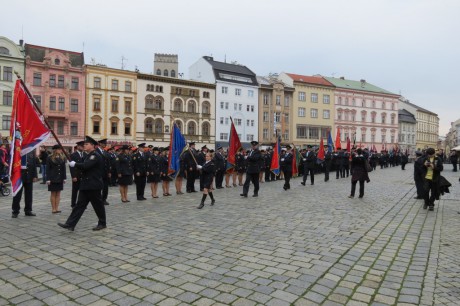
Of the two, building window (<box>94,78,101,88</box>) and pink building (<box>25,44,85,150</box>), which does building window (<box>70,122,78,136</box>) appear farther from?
building window (<box>94,78,101,88</box>)

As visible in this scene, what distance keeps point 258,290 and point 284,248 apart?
1.88 metres

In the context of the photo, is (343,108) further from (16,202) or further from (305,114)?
(16,202)

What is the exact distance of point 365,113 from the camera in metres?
77.0

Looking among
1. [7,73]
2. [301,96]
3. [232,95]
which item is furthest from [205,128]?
[7,73]

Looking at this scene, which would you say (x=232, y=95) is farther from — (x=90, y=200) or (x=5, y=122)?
(x=90, y=200)

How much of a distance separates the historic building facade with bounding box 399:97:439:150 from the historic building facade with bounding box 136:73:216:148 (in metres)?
64.1

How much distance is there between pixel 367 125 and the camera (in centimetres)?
7738

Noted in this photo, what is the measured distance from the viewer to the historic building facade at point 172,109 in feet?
171

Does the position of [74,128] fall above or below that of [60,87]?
below

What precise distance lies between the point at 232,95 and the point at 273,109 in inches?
346

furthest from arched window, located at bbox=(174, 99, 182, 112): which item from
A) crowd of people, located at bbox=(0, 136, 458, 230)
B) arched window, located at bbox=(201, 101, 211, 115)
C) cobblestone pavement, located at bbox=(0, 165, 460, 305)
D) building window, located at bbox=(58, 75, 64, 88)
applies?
cobblestone pavement, located at bbox=(0, 165, 460, 305)

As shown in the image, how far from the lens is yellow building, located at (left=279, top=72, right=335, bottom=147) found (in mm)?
67688

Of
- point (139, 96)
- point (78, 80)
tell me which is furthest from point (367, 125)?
point (78, 80)

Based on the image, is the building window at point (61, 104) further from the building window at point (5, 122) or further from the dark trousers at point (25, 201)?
the dark trousers at point (25, 201)
